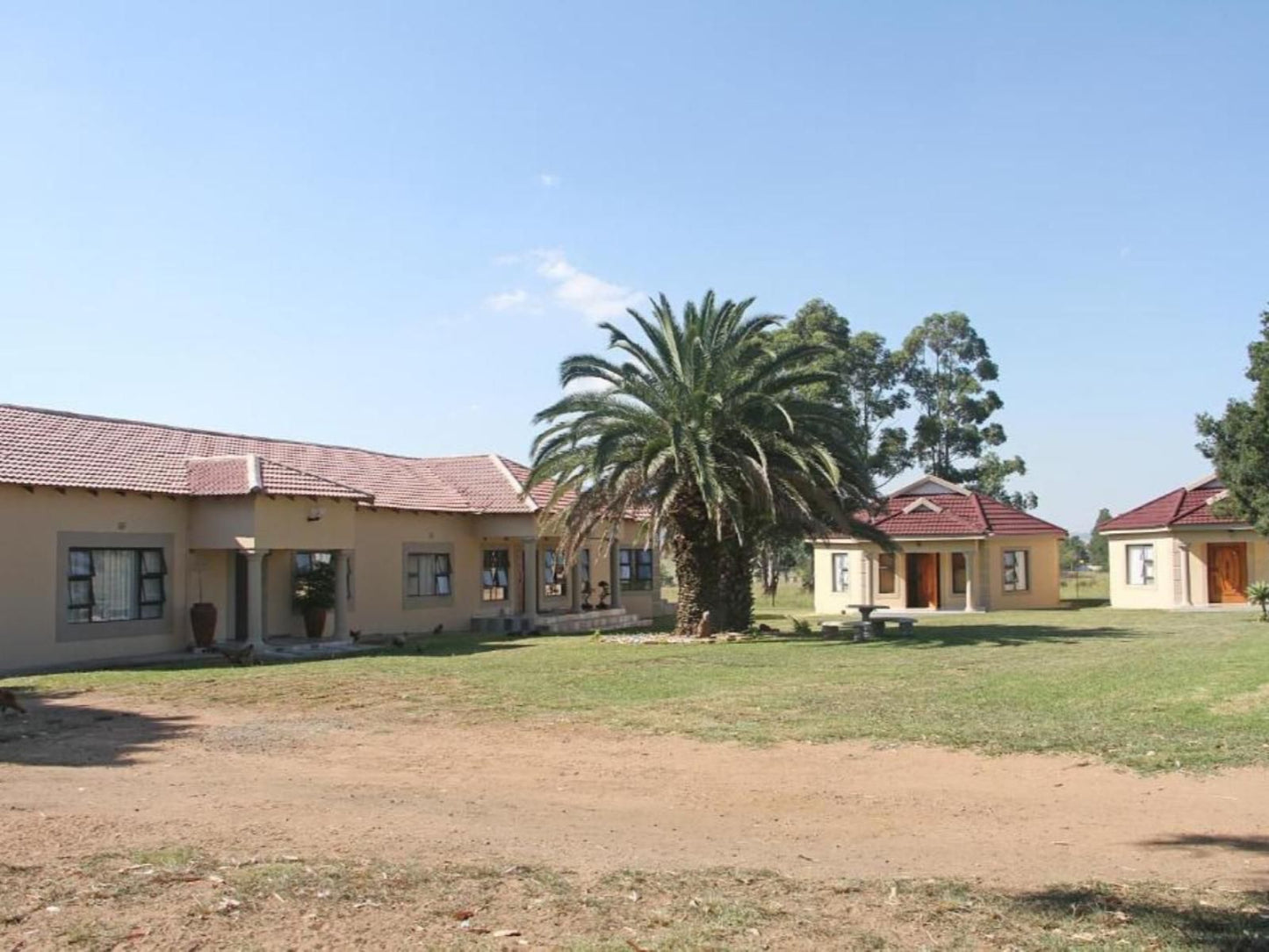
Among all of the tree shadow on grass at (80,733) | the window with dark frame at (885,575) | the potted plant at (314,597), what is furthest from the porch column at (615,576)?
the tree shadow on grass at (80,733)

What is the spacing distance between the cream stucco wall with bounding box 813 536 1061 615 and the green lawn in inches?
596

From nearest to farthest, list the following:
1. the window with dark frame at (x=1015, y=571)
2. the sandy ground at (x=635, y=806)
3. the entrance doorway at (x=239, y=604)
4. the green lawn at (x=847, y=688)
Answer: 1. the sandy ground at (x=635, y=806)
2. the green lawn at (x=847, y=688)
3. the entrance doorway at (x=239, y=604)
4. the window with dark frame at (x=1015, y=571)

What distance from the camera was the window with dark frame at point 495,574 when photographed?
113 feet

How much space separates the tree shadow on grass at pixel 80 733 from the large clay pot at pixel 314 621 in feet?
37.0

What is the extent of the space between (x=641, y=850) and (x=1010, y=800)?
3.19 meters

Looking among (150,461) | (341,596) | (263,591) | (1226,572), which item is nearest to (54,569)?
(150,461)

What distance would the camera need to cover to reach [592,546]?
3838 cm

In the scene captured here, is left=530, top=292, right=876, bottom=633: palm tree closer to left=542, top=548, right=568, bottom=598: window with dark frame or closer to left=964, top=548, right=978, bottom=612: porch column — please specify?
left=542, top=548, right=568, bottom=598: window with dark frame

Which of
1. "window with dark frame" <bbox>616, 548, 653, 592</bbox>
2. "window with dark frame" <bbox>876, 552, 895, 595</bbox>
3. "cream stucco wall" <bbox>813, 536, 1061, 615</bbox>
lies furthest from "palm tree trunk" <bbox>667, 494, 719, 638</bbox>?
"window with dark frame" <bbox>876, 552, 895, 595</bbox>

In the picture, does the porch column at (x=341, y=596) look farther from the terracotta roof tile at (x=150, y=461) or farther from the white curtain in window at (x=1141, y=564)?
the white curtain in window at (x=1141, y=564)

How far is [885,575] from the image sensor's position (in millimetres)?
42562

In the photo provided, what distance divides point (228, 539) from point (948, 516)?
26357mm

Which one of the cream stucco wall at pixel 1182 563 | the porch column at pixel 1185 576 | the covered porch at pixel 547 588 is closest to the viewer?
the covered porch at pixel 547 588

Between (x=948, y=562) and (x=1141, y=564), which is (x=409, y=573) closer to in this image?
(x=948, y=562)
